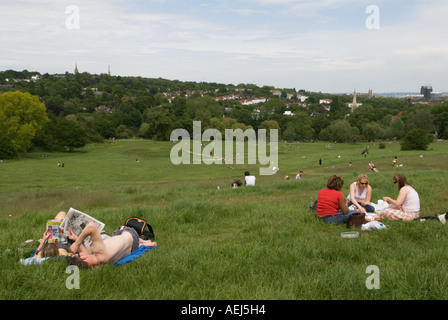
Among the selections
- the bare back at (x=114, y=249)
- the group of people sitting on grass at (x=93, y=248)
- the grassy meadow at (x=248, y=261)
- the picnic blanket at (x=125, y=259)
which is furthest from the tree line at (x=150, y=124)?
the bare back at (x=114, y=249)

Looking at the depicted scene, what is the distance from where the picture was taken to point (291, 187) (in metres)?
17.1

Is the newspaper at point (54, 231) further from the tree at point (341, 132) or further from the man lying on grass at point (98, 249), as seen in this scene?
the tree at point (341, 132)

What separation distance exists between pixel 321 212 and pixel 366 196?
6.43 ft

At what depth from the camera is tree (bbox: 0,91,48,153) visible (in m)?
64.6

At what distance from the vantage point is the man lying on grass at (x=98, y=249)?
6.07 m

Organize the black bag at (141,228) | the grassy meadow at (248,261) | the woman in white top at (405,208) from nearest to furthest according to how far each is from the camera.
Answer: the grassy meadow at (248,261) → the black bag at (141,228) → the woman in white top at (405,208)

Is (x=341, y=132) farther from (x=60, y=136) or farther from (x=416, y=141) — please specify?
(x=60, y=136)

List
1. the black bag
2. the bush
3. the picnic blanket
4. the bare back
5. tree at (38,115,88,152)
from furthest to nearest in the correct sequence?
tree at (38,115,88,152) → the bush → the black bag → the bare back → the picnic blanket

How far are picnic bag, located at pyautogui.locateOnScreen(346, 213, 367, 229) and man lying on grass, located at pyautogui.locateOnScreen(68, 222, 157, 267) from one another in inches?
197

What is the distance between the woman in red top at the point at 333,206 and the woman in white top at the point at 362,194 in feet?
3.24

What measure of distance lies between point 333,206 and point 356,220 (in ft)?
2.41

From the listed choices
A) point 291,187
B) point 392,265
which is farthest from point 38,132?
point 392,265

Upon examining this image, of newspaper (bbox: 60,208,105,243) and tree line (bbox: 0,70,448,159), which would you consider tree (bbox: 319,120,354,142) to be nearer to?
tree line (bbox: 0,70,448,159)

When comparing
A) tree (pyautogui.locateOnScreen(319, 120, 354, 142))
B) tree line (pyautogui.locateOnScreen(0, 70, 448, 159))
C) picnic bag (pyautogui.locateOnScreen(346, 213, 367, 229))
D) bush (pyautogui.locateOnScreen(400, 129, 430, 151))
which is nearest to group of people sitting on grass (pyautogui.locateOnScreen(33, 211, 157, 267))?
picnic bag (pyautogui.locateOnScreen(346, 213, 367, 229))
